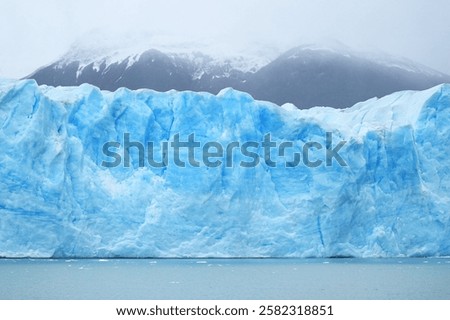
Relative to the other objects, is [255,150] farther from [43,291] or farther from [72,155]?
[43,291]

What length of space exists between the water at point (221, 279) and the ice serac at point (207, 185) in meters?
0.55

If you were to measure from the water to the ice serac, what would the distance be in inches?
21.7

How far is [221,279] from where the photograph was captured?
43.3 ft

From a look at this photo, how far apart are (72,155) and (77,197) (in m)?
0.91

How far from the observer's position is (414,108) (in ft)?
61.8

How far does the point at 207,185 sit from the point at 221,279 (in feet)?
11.7

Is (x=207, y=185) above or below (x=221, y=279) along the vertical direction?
above

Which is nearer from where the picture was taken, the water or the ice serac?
the water

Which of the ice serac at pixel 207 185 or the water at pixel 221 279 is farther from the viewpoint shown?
the ice serac at pixel 207 185

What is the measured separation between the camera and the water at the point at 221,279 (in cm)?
1138

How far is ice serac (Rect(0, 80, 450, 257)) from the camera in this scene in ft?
51.1

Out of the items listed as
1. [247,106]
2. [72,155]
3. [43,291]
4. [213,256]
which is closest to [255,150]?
[247,106]

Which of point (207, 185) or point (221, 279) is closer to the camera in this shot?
point (221, 279)
